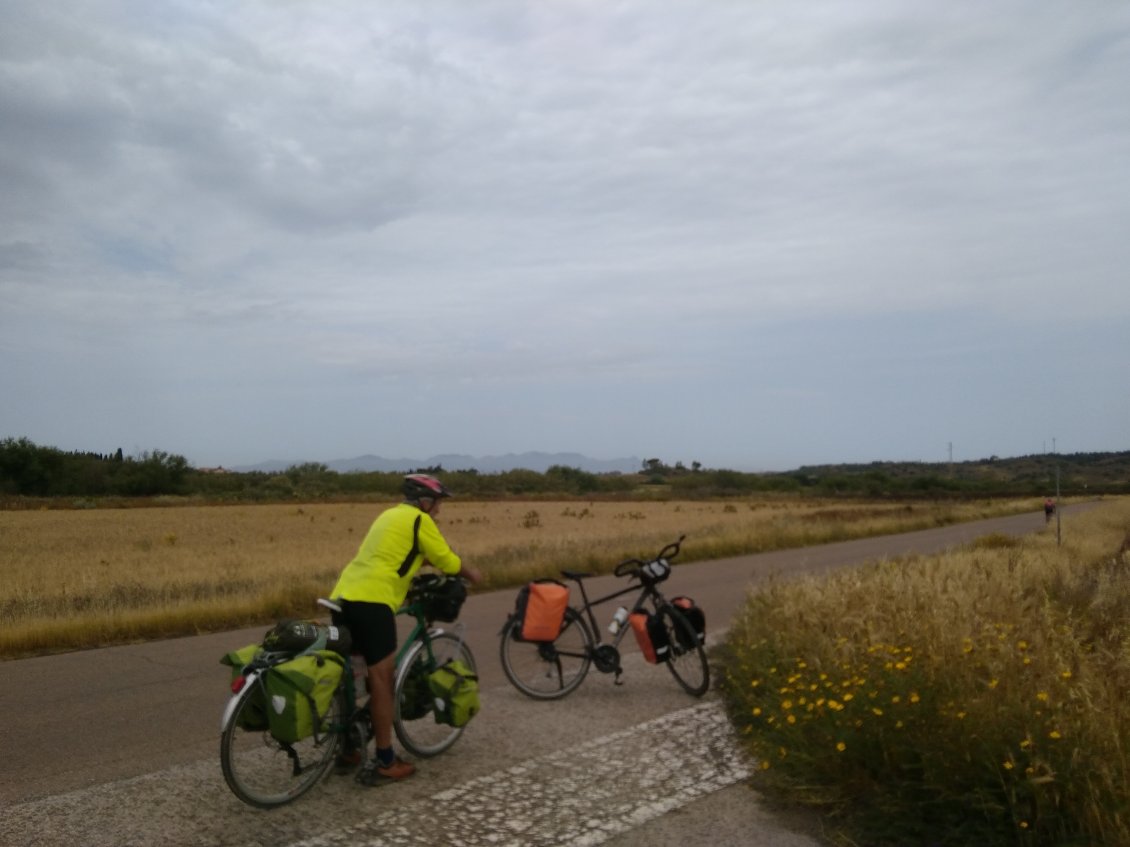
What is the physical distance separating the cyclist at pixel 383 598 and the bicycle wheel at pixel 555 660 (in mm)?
2064

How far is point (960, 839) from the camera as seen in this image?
5.02m

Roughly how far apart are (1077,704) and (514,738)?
142 inches

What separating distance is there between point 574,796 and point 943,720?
2100mm

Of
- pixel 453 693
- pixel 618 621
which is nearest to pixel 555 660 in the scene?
pixel 618 621

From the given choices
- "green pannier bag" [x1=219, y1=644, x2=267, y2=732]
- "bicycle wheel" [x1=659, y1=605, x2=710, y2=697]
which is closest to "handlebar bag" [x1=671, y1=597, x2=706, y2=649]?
"bicycle wheel" [x1=659, y1=605, x2=710, y2=697]

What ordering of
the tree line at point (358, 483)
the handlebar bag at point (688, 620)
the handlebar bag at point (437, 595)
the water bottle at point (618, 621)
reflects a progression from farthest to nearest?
the tree line at point (358, 483) → the water bottle at point (618, 621) → the handlebar bag at point (688, 620) → the handlebar bag at point (437, 595)

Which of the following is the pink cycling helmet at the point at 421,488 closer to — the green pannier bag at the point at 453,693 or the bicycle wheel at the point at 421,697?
the bicycle wheel at the point at 421,697

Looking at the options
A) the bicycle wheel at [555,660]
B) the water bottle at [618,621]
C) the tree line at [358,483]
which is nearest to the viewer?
the bicycle wheel at [555,660]

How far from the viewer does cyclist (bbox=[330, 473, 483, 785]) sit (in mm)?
6016

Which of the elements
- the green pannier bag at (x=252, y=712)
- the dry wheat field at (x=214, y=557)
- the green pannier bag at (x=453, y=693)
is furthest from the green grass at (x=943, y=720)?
the dry wheat field at (x=214, y=557)

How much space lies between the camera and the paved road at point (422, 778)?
536 centimetres

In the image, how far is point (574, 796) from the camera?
589cm

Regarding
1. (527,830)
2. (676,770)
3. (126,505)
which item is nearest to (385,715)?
(527,830)

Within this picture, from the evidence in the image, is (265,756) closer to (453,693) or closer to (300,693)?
(300,693)
